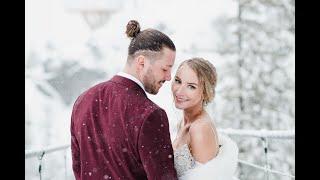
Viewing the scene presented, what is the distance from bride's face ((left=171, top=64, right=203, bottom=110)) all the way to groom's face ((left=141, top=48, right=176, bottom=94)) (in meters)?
0.05

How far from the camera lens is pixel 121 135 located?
5.18 ft

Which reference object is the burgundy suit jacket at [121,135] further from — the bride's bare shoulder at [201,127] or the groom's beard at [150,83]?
the bride's bare shoulder at [201,127]

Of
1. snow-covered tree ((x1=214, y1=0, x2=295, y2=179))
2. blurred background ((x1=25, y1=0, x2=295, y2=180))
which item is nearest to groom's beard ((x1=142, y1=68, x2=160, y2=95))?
blurred background ((x1=25, y1=0, x2=295, y2=180))

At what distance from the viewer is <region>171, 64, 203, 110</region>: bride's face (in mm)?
1683

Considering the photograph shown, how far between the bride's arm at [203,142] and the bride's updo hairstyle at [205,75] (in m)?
0.10

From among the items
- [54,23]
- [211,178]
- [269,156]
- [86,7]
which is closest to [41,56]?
[54,23]

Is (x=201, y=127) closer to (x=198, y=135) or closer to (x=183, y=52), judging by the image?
(x=198, y=135)

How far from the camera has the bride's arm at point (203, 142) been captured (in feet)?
5.34

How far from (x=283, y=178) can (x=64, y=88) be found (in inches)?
37.7

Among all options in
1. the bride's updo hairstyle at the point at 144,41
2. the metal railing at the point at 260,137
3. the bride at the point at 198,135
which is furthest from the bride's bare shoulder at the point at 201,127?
the bride's updo hairstyle at the point at 144,41

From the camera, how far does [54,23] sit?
1.88 metres
